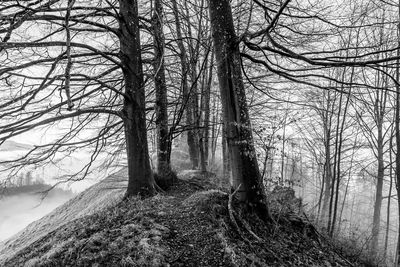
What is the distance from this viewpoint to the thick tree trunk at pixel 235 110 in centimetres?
420

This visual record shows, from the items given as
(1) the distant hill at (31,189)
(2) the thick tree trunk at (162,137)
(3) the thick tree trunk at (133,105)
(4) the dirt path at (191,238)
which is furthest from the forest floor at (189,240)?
(1) the distant hill at (31,189)

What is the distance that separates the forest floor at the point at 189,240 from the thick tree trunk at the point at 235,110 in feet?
1.20

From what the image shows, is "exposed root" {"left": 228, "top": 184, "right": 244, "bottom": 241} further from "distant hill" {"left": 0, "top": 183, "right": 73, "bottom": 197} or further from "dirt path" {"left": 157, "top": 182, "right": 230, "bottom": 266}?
"distant hill" {"left": 0, "top": 183, "right": 73, "bottom": 197}

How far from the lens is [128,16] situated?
17.7 ft

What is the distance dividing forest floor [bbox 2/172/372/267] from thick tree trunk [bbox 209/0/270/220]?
36 cm

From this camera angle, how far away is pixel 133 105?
17.4 feet

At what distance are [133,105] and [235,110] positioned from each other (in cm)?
215

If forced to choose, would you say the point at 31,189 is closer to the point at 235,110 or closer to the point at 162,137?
the point at 162,137

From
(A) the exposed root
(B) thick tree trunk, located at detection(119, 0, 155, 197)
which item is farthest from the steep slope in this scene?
(A) the exposed root

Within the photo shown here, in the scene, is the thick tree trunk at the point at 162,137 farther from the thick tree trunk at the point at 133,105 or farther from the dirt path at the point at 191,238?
the dirt path at the point at 191,238

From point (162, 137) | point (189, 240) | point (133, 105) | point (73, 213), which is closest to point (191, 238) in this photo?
point (189, 240)

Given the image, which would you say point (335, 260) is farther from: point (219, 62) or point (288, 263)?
point (219, 62)

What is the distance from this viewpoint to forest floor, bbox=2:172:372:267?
9.79ft

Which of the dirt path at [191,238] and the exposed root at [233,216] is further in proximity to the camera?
the exposed root at [233,216]
